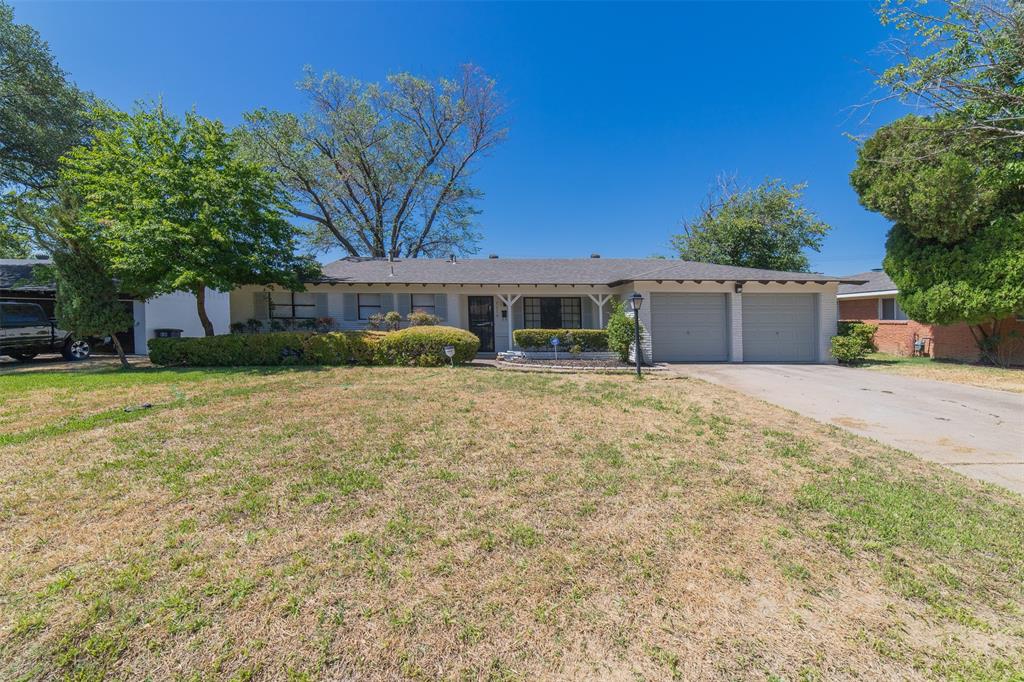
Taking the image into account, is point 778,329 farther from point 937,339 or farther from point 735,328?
point 937,339

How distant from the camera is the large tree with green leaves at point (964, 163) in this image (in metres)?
9.37

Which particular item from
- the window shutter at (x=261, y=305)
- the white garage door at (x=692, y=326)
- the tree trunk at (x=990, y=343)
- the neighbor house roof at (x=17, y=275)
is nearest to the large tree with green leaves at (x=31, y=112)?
the neighbor house roof at (x=17, y=275)

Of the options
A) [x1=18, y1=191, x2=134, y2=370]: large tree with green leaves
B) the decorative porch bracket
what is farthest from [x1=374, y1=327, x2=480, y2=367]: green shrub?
[x1=18, y1=191, x2=134, y2=370]: large tree with green leaves

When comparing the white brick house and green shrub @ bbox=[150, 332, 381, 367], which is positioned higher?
the white brick house

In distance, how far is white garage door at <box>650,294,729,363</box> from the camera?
1249 centimetres

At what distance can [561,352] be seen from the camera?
1197cm

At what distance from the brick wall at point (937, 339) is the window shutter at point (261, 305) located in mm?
22780

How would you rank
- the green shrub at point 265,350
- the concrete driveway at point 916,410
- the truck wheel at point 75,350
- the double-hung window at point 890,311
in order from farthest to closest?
the double-hung window at point 890,311, the truck wheel at point 75,350, the green shrub at point 265,350, the concrete driveway at point 916,410

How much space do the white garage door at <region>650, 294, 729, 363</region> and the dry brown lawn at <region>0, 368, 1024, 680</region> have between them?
8.27 metres

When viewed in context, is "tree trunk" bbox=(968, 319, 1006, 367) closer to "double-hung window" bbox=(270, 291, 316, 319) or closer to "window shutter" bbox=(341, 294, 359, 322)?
"window shutter" bbox=(341, 294, 359, 322)

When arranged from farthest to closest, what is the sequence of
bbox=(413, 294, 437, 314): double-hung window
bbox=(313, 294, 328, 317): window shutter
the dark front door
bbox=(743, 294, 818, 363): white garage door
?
1. the dark front door
2. bbox=(413, 294, 437, 314): double-hung window
3. bbox=(313, 294, 328, 317): window shutter
4. bbox=(743, 294, 818, 363): white garage door

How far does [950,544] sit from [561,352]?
9585 millimetres

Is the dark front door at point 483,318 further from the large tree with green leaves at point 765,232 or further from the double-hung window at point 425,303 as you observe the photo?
the large tree with green leaves at point 765,232

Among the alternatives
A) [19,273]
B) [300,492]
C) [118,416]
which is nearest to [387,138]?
[19,273]
